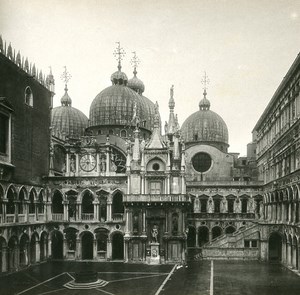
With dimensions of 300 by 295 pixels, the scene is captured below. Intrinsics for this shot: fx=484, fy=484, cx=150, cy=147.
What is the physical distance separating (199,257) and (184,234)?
4.61m

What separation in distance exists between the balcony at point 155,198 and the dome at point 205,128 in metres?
28.1

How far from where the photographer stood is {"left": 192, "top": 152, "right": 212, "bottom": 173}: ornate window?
6944 centimetres

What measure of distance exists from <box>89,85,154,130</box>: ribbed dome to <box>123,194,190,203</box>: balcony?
1586cm

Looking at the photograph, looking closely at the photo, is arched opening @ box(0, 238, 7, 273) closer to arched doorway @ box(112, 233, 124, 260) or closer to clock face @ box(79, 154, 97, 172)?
arched doorway @ box(112, 233, 124, 260)

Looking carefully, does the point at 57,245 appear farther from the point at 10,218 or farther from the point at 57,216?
the point at 10,218

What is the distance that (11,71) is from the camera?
135ft

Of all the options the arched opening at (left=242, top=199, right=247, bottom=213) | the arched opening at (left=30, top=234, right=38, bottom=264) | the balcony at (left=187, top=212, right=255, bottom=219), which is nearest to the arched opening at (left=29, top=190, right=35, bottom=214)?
the arched opening at (left=30, top=234, right=38, bottom=264)

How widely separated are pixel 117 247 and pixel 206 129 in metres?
30.7

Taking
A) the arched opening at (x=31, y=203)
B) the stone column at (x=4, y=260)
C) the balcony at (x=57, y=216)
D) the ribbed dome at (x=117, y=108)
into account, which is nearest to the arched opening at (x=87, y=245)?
the balcony at (x=57, y=216)

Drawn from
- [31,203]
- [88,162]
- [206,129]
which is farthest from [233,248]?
[206,129]

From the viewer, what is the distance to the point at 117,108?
6294 cm

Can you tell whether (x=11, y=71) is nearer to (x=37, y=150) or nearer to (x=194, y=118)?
(x=37, y=150)

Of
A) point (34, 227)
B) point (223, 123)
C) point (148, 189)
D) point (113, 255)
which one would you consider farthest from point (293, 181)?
point (223, 123)

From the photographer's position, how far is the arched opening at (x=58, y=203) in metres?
50.8
